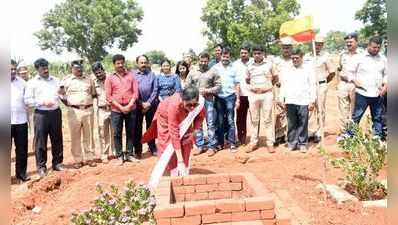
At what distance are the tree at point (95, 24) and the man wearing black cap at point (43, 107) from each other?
36.9 meters

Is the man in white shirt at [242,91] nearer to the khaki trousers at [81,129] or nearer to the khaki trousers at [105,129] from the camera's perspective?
the khaki trousers at [105,129]

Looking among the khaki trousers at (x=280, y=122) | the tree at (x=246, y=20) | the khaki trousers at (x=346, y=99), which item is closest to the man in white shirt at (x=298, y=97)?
the khaki trousers at (x=280, y=122)

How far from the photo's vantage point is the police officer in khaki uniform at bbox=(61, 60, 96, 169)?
263 inches

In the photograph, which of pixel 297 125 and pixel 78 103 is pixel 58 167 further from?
pixel 297 125

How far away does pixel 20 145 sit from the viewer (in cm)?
627

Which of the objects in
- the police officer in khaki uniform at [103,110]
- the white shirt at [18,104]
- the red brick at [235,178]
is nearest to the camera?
the red brick at [235,178]

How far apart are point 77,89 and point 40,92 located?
0.60 m

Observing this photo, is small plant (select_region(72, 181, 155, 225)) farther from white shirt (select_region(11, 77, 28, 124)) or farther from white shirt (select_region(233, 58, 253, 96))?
white shirt (select_region(233, 58, 253, 96))

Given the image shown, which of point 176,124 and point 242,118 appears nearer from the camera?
point 176,124

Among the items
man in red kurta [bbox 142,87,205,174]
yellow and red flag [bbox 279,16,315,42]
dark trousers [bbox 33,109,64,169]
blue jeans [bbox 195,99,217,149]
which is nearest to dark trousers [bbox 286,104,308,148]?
blue jeans [bbox 195,99,217,149]

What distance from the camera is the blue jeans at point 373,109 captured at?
22.2 feet

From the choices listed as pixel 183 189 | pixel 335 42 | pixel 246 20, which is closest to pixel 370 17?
pixel 246 20

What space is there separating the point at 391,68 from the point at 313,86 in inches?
242

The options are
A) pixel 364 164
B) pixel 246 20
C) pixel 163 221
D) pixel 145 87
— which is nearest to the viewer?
pixel 163 221
